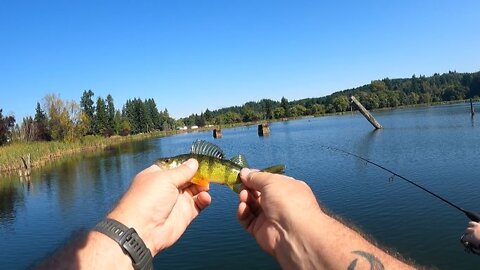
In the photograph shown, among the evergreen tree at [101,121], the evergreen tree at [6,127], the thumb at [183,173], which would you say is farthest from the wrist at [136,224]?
the evergreen tree at [101,121]

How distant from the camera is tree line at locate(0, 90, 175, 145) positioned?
65912mm

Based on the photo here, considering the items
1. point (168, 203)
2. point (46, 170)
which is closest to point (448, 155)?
point (168, 203)

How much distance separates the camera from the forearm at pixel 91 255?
2025mm

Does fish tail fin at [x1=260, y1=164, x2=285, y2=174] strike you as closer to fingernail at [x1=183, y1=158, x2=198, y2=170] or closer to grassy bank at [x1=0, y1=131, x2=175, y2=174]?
fingernail at [x1=183, y1=158, x2=198, y2=170]

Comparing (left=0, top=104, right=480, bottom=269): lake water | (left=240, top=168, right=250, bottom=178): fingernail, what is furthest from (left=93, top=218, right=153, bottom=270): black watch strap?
(left=0, top=104, right=480, bottom=269): lake water

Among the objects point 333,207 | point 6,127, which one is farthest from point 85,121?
point 333,207

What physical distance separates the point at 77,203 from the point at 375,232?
16.2 metres

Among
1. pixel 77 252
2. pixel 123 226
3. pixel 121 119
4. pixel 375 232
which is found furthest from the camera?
pixel 121 119

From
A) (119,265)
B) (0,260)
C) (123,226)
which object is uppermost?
(123,226)

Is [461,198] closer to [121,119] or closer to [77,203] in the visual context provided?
[77,203]

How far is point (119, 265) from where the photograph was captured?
2131mm

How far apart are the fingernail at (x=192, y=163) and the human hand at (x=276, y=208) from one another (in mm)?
536

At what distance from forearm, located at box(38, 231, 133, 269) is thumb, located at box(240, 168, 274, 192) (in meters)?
0.92

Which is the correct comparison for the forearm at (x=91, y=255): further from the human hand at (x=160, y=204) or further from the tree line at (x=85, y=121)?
the tree line at (x=85, y=121)
